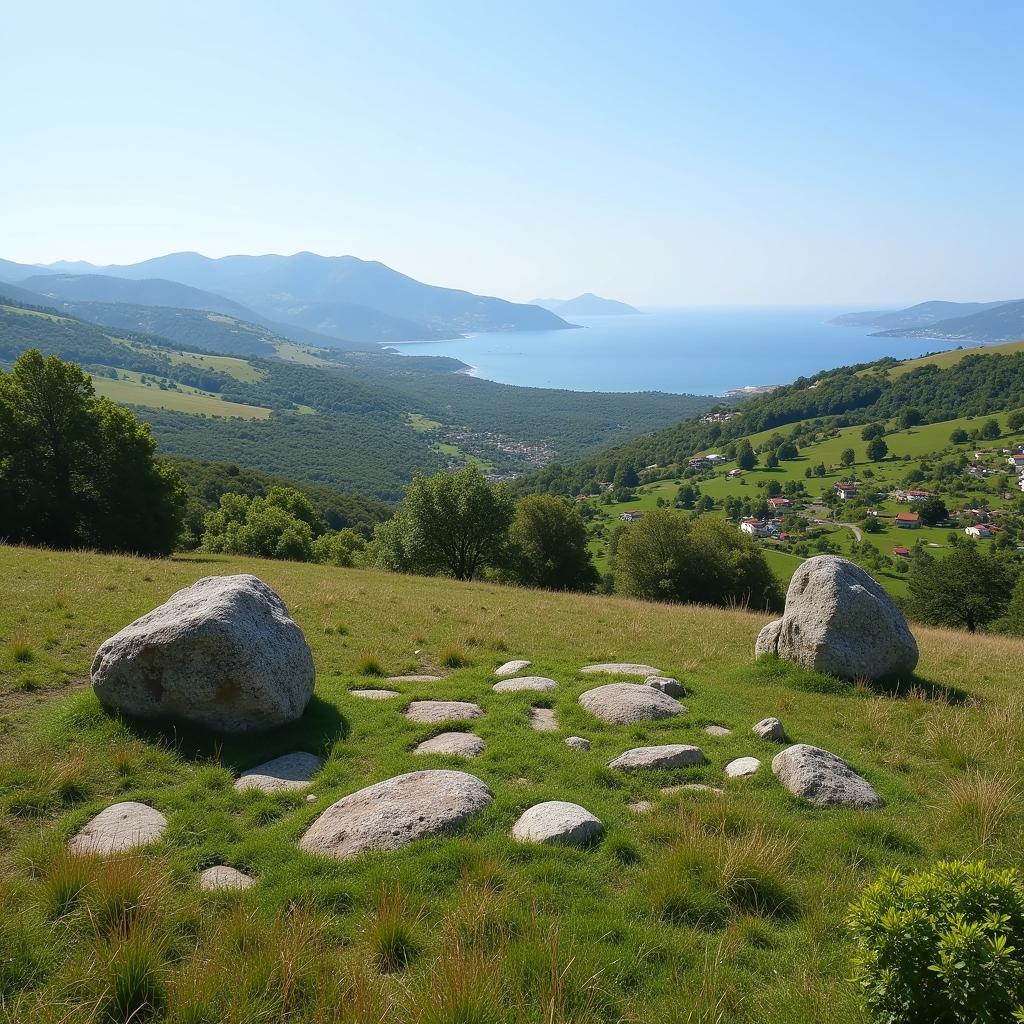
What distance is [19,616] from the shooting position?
13.8 metres

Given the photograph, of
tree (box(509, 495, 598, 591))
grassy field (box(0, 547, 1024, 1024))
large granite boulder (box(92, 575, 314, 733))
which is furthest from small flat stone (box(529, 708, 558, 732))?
tree (box(509, 495, 598, 591))

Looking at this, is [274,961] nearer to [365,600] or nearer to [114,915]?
[114,915]

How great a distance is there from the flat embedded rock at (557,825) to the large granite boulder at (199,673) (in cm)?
478

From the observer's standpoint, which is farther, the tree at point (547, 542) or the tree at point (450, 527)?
the tree at point (547, 542)

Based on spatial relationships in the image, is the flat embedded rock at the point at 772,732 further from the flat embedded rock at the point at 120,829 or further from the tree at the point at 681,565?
the tree at the point at 681,565

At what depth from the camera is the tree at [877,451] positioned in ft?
529

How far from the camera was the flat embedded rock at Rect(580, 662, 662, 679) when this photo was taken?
13.0 m

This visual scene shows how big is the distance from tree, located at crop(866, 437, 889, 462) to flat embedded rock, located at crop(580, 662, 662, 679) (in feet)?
568

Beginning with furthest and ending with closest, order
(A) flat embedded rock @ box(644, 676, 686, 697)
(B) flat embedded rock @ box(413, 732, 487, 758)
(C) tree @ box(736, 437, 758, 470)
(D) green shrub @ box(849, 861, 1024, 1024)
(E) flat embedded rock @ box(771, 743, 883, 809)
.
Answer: (C) tree @ box(736, 437, 758, 470) < (A) flat embedded rock @ box(644, 676, 686, 697) < (B) flat embedded rock @ box(413, 732, 487, 758) < (E) flat embedded rock @ box(771, 743, 883, 809) < (D) green shrub @ box(849, 861, 1024, 1024)

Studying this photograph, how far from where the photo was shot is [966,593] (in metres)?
48.3

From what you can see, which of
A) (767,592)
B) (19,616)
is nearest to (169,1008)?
(19,616)

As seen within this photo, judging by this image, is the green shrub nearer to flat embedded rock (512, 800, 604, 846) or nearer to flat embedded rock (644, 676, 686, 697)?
flat embedded rock (512, 800, 604, 846)

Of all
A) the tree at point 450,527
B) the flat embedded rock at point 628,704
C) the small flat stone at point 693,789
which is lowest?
the tree at point 450,527

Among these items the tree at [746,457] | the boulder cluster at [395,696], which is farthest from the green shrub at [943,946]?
the tree at [746,457]
